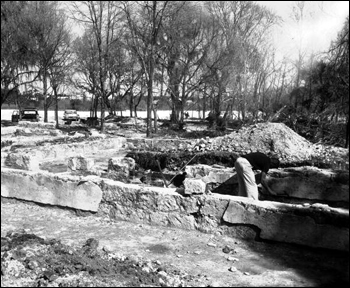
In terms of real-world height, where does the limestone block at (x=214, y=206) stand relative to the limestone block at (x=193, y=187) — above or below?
below

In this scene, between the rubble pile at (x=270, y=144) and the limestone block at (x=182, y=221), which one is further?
the rubble pile at (x=270, y=144)

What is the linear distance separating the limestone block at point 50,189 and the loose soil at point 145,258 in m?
0.42

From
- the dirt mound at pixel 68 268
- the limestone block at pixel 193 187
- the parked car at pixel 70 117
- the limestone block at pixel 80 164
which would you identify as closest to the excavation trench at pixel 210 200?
the limestone block at pixel 193 187

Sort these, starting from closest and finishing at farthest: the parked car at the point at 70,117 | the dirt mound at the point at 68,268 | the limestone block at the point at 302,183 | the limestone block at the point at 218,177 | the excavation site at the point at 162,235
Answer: the dirt mound at the point at 68,268 < the excavation site at the point at 162,235 < the limestone block at the point at 302,183 < the limestone block at the point at 218,177 < the parked car at the point at 70,117

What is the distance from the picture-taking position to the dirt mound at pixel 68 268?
3.63 m

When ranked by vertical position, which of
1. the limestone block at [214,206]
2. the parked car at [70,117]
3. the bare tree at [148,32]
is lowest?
the limestone block at [214,206]

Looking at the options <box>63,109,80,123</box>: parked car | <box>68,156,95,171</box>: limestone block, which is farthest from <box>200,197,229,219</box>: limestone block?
<box>63,109,80,123</box>: parked car

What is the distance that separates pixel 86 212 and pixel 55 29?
19406 millimetres

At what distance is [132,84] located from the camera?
34.9 m

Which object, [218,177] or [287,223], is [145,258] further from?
[218,177]

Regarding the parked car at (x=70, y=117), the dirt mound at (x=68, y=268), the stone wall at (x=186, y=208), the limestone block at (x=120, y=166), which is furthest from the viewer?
the parked car at (x=70, y=117)

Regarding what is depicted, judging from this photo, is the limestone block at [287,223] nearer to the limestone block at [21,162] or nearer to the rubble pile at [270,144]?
the limestone block at [21,162]

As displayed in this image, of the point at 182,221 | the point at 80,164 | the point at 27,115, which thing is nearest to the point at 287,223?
the point at 182,221

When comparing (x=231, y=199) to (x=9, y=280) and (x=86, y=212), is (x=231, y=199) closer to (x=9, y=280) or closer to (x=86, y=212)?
(x=86, y=212)
